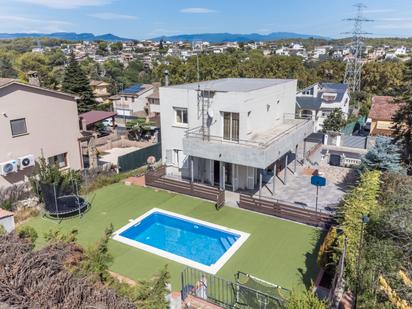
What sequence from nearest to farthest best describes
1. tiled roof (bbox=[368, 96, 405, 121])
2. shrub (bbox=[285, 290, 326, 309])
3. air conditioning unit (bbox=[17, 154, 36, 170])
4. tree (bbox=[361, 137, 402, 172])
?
1. shrub (bbox=[285, 290, 326, 309])
2. tree (bbox=[361, 137, 402, 172])
3. air conditioning unit (bbox=[17, 154, 36, 170])
4. tiled roof (bbox=[368, 96, 405, 121])

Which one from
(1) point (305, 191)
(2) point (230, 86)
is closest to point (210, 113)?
(2) point (230, 86)

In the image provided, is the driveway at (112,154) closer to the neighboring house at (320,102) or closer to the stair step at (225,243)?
the stair step at (225,243)

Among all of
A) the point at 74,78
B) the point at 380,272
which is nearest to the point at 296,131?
the point at 380,272

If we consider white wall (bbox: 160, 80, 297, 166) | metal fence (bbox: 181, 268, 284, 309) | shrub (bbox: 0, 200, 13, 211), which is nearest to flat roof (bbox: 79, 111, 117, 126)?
white wall (bbox: 160, 80, 297, 166)

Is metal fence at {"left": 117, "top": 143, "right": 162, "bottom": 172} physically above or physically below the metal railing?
below

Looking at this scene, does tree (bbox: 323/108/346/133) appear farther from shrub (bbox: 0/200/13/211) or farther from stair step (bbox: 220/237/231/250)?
shrub (bbox: 0/200/13/211)

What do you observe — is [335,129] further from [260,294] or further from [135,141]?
[260,294]

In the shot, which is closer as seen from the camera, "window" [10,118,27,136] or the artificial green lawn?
the artificial green lawn

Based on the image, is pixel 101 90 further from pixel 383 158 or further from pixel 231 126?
pixel 383 158
